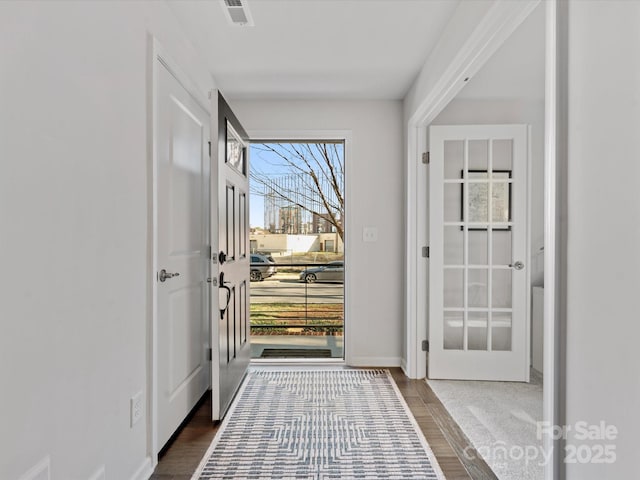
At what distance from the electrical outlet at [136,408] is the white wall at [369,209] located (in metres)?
2.02

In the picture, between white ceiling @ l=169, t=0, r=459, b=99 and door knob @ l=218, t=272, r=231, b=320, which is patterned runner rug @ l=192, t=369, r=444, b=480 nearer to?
door knob @ l=218, t=272, r=231, b=320

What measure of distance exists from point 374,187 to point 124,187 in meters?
2.28

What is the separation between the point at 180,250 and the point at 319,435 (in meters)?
1.30

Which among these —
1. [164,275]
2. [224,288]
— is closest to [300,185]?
[224,288]

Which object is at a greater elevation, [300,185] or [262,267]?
[300,185]

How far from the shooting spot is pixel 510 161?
3223 mm

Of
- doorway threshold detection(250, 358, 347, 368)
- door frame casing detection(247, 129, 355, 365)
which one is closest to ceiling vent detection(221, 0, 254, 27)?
door frame casing detection(247, 129, 355, 365)

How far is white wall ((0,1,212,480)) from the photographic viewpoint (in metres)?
1.08

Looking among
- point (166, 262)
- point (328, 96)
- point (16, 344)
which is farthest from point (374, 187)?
point (16, 344)

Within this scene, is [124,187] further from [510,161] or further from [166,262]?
[510,161]

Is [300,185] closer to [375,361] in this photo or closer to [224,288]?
[375,361]

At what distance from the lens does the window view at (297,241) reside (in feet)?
17.2

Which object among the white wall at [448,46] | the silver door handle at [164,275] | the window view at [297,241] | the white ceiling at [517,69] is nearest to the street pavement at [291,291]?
the window view at [297,241]
